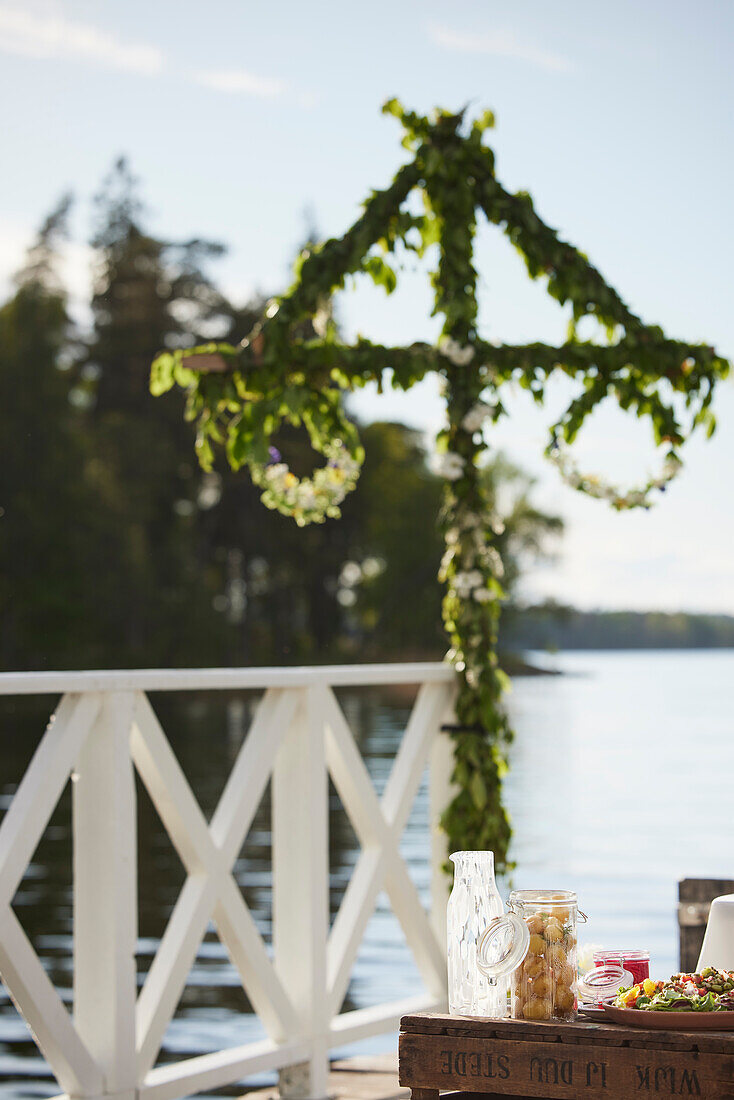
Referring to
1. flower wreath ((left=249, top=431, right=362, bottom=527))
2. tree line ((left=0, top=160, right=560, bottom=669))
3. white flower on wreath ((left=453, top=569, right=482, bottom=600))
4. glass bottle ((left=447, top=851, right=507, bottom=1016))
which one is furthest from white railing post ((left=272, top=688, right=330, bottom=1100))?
tree line ((left=0, top=160, right=560, bottom=669))

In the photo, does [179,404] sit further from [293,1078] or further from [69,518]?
[293,1078]

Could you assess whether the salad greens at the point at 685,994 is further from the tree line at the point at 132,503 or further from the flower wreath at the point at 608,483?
the tree line at the point at 132,503

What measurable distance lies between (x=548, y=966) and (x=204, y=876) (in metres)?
1.33

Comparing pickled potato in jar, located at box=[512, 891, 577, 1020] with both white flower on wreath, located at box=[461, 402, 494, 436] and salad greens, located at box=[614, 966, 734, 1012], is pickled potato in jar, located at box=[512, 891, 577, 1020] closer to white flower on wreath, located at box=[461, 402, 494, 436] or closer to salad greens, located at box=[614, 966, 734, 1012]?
salad greens, located at box=[614, 966, 734, 1012]

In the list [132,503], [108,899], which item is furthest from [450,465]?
[132,503]

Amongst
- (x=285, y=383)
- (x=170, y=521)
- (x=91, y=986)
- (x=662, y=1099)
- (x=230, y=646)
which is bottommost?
(x=662, y=1099)

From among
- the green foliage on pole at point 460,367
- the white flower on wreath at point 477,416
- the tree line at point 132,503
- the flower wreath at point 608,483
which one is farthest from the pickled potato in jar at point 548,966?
the tree line at point 132,503

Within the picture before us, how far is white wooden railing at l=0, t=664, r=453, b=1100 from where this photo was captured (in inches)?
120

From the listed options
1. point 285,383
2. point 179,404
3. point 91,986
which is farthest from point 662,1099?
point 179,404

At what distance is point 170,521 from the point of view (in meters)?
33.9

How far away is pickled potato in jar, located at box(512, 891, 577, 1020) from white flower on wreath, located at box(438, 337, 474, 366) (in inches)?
89.9

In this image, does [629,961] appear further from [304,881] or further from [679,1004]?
[304,881]

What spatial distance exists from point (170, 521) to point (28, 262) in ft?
20.5

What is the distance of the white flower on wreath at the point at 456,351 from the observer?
4207mm
